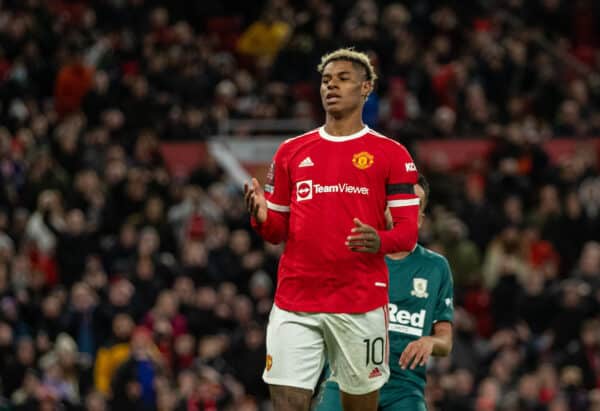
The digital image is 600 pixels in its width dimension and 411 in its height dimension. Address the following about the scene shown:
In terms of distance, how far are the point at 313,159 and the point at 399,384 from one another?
1.62m

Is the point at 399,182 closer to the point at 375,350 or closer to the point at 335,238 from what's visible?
the point at 335,238

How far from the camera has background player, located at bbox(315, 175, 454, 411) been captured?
8180mm

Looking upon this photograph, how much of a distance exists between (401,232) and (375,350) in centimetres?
62

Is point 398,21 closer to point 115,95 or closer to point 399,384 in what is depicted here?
point 115,95

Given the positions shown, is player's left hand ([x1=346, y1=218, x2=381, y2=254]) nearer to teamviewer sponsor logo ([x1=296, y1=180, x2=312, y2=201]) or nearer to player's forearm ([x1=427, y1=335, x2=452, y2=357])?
teamviewer sponsor logo ([x1=296, y1=180, x2=312, y2=201])

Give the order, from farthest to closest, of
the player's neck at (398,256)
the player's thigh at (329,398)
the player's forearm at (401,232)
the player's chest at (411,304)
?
the player's neck at (398,256)
the player's chest at (411,304)
the player's thigh at (329,398)
the player's forearm at (401,232)

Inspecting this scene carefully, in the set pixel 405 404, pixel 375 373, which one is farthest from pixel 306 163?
pixel 405 404

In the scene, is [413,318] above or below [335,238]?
below

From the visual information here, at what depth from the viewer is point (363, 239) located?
275 inches

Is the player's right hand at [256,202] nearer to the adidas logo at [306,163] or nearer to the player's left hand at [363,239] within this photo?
the adidas logo at [306,163]

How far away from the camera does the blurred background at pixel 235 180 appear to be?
49.0 ft

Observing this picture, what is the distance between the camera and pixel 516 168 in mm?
19281

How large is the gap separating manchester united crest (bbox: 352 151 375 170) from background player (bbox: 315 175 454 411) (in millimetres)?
874

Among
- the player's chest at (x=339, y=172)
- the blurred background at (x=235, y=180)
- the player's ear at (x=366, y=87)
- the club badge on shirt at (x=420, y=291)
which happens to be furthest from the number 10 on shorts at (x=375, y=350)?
the blurred background at (x=235, y=180)
